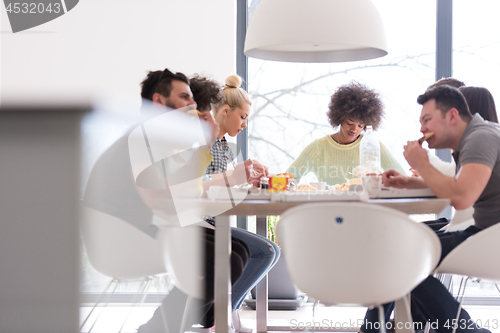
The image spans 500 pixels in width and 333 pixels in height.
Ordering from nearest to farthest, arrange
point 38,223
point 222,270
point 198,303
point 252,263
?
1. point 38,223
2. point 222,270
3. point 198,303
4. point 252,263

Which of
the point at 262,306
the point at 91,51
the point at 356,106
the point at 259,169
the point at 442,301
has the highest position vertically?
the point at 91,51

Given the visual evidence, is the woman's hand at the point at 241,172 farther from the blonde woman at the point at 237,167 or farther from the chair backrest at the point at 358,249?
the chair backrest at the point at 358,249

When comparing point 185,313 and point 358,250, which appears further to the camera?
point 185,313

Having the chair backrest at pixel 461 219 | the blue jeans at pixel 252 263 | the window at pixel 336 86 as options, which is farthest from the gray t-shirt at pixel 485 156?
the window at pixel 336 86

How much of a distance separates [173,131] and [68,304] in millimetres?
861

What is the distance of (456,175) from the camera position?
1755mm

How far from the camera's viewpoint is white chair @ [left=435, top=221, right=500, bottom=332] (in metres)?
1.58

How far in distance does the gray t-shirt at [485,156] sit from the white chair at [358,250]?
0.44 metres

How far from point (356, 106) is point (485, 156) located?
1379 millimetres

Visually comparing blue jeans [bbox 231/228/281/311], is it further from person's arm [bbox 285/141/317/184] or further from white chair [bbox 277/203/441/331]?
white chair [bbox 277/203/441/331]

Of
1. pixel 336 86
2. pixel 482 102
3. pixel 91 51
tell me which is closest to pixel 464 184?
pixel 482 102

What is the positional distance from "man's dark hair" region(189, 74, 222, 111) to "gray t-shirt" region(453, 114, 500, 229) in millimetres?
1195

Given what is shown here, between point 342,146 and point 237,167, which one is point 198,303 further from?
point 342,146

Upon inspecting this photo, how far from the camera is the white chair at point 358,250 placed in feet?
4.61
